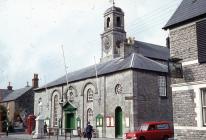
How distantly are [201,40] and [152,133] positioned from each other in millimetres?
10777

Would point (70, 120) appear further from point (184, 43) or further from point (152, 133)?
point (184, 43)

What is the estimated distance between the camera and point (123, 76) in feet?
101

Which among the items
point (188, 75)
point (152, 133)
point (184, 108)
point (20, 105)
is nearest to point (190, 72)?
point (188, 75)

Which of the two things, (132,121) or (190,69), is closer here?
(190,69)

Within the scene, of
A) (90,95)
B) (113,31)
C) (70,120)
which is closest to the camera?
(90,95)

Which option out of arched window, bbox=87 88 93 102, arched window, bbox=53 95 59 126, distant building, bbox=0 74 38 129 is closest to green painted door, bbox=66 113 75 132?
arched window, bbox=53 95 59 126

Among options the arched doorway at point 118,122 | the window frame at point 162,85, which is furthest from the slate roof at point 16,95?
the window frame at point 162,85

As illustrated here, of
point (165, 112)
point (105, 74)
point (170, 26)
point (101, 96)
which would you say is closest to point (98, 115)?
point (101, 96)

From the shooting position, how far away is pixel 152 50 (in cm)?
4866

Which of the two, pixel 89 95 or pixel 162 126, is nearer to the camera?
pixel 162 126

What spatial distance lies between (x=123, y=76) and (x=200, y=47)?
16.1 meters

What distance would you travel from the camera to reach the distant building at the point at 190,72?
572 inches

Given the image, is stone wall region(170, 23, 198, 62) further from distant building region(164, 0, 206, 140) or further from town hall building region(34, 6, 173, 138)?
town hall building region(34, 6, 173, 138)

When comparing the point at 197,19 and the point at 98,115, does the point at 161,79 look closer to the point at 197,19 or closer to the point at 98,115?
the point at 98,115
